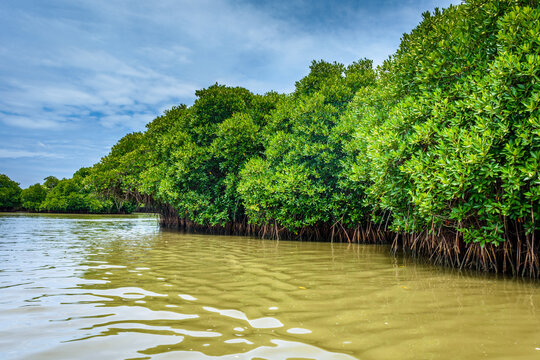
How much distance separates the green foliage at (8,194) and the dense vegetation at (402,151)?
43580mm

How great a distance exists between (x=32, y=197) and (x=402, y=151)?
5658 cm

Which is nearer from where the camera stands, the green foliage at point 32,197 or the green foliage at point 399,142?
the green foliage at point 399,142

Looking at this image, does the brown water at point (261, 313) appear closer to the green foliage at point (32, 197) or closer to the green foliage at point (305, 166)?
the green foliage at point (305, 166)

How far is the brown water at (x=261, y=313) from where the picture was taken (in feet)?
Result: 7.13

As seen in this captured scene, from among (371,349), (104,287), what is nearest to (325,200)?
(104,287)

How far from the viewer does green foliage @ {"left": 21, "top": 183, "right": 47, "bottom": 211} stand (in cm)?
4709

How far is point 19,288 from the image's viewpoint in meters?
3.91

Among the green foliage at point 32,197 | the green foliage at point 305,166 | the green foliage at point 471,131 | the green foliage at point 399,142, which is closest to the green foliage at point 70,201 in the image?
the green foliage at point 32,197

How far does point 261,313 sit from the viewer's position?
2969 millimetres

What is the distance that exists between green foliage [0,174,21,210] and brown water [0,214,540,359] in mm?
54016

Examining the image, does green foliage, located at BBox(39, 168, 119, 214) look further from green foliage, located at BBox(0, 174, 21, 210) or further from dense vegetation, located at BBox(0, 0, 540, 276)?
dense vegetation, located at BBox(0, 0, 540, 276)

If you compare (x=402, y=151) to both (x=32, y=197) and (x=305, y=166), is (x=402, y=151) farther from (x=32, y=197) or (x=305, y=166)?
(x=32, y=197)

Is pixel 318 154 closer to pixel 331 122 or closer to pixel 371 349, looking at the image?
pixel 331 122

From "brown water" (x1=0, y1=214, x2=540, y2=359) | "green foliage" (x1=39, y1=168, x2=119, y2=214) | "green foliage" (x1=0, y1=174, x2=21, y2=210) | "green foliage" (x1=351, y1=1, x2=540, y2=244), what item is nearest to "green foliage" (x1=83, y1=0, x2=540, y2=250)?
"green foliage" (x1=351, y1=1, x2=540, y2=244)
